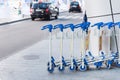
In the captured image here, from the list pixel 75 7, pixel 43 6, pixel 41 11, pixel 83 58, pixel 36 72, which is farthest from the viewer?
pixel 75 7

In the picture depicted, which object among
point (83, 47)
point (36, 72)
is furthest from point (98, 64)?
point (36, 72)

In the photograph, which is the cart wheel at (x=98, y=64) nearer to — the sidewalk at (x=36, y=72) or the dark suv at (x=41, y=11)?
the sidewalk at (x=36, y=72)

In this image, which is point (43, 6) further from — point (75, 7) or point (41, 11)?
point (75, 7)

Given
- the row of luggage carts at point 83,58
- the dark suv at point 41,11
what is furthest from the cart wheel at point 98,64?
the dark suv at point 41,11

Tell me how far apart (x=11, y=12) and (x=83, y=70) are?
100 feet

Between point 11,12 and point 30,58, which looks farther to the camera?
point 11,12

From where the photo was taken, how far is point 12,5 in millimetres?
38312

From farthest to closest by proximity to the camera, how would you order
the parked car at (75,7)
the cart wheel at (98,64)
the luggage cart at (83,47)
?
1. the parked car at (75,7)
2. the cart wheel at (98,64)
3. the luggage cart at (83,47)

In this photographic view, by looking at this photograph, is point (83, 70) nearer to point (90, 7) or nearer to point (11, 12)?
point (90, 7)

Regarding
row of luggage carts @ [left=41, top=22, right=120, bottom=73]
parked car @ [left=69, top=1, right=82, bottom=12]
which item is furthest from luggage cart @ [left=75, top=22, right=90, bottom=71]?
parked car @ [left=69, top=1, right=82, bottom=12]

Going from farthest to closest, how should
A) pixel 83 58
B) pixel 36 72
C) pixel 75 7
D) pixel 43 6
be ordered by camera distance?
pixel 75 7 < pixel 43 6 < pixel 36 72 < pixel 83 58

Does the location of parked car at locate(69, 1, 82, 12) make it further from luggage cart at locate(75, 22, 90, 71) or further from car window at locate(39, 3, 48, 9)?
luggage cart at locate(75, 22, 90, 71)

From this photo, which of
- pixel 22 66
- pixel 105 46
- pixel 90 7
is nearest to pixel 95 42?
pixel 105 46

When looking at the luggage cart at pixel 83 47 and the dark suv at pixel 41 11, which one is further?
the dark suv at pixel 41 11
